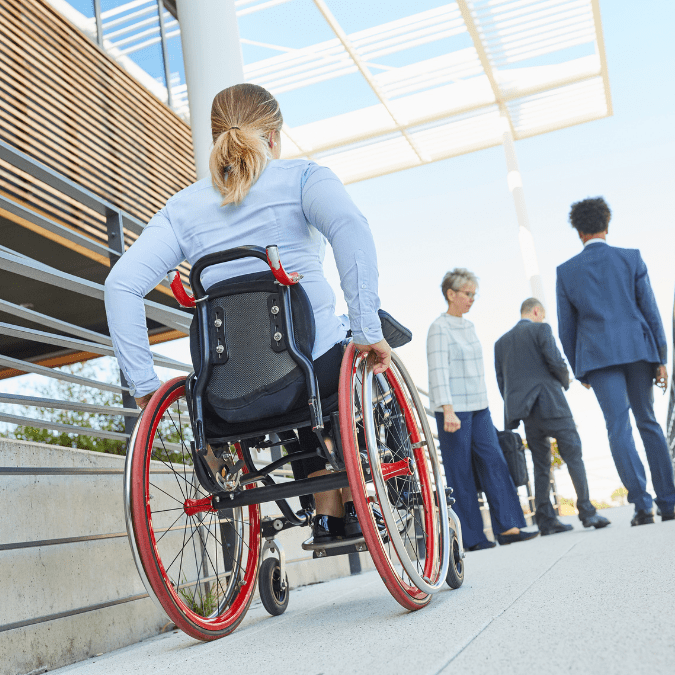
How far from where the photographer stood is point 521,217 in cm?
1308

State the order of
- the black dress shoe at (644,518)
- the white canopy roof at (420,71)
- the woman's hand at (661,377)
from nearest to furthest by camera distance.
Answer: the black dress shoe at (644,518) < the woman's hand at (661,377) < the white canopy roof at (420,71)

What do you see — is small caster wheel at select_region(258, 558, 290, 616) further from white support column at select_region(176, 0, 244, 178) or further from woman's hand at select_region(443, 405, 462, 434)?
white support column at select_region(176, 0, 244, 178)

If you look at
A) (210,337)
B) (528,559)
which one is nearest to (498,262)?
(528,559)

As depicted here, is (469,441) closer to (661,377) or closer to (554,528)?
(554,528)

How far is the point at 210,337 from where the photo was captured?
1.62 metres

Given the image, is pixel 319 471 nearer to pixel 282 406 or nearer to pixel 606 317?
pixel 282 406

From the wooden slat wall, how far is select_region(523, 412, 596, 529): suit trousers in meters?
4.16

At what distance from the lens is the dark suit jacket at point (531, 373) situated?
14.6 ft

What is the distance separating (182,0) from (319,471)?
3612mm

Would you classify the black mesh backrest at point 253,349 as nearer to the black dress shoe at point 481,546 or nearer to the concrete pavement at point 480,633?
the concrete pavement at point 480,633

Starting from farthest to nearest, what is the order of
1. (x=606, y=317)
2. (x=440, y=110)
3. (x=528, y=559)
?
1. (x=440, y=110)
2. (x=606, y=317)
3. (x=528, y=559)

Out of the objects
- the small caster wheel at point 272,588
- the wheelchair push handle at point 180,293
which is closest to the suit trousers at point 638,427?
the small caster wheel at point 272,588

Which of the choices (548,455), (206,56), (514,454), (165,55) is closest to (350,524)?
(514,454)

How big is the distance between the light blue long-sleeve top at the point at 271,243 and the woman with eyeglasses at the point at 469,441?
2314mm
